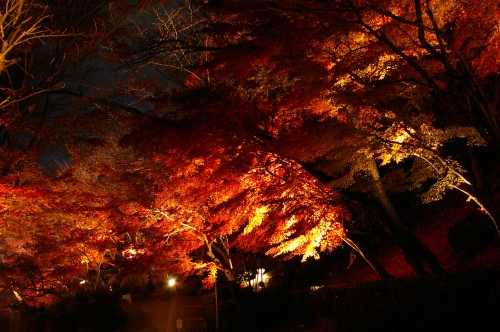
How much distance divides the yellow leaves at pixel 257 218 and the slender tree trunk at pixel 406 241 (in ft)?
9.98

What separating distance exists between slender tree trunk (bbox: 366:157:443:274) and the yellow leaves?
120 inches

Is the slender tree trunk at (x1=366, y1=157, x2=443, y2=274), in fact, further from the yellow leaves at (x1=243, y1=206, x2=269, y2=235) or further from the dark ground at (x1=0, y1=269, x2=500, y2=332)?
the yellow leaves at (x1=243, y1=206, x2=269, y2=235)

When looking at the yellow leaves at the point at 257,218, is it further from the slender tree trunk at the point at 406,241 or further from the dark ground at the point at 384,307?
the slender tree trunk at the point at 406,241

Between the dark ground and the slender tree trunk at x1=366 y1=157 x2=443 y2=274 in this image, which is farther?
the slender tree trunk at x1=366 y1=157 x2=443 y2=274

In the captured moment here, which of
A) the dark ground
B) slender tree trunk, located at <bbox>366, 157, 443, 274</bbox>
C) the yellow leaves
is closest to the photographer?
the dark ground

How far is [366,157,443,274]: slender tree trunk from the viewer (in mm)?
11016

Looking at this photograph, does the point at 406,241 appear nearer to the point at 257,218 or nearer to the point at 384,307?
the point at 384,307

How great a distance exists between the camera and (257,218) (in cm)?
1324

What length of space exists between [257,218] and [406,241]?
409 centimetres

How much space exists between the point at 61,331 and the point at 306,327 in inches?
509

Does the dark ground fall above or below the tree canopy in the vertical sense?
below

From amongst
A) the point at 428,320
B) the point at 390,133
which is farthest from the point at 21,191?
the point at 428,320

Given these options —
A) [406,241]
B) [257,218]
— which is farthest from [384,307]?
[257,218]

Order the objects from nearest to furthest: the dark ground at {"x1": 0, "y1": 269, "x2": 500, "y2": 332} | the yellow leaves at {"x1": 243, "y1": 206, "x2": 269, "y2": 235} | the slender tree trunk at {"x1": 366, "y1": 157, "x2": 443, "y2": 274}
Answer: the dark ground at {"x1": 0, "y1": 269, "x2": 500, "y2": 332} < the slender tree trunk at {"x1": 366, "y1": 157, "x2": 443, "y2": 274} < the yellow leaves at {"x1": 243, "y1": 206, "x2": 269, "y2": 235}
